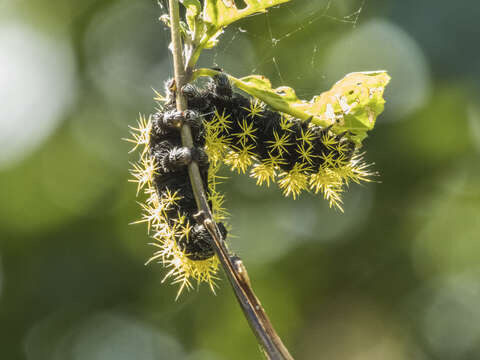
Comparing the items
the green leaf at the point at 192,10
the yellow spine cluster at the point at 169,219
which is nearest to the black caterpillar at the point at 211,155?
the yellow spine cluster at the point at 169,219

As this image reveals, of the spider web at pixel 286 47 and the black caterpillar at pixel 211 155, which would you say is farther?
the spider web at pixel 286 47

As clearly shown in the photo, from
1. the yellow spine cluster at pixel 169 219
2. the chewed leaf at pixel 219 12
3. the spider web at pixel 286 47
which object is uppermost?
the chewed leaf at pixel 219 12

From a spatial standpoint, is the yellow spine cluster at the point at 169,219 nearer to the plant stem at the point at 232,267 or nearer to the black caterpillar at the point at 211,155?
the black caterpillar at the point at 211,155

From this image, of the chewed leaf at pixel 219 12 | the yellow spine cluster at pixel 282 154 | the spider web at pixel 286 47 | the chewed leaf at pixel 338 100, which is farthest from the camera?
the spider web at pixel 286 47

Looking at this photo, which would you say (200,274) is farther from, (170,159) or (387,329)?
(387,329)

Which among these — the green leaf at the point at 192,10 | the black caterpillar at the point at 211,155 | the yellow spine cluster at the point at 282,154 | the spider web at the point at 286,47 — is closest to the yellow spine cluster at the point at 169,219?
the black caterpillar at the point at 211,155

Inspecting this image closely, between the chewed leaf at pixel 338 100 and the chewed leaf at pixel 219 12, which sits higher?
the chewed leaf at pixel 219 12

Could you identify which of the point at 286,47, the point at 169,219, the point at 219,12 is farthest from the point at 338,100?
the point at 286,47

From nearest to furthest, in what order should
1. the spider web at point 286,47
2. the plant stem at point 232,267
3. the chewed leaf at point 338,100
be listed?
the plant stem at point 232,267, the chewed leaf at point 338,100, the spider web at point 286,47
